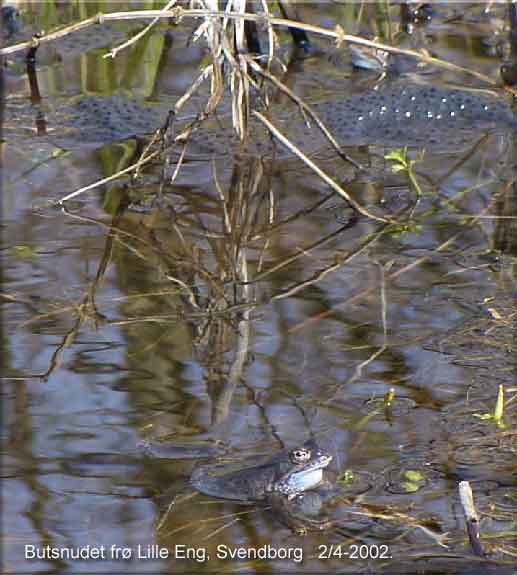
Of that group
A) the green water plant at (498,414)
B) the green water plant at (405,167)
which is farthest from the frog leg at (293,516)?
the green water plant at (405,167)

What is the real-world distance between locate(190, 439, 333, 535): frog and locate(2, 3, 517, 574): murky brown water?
39mm

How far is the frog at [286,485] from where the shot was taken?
97.7 inches

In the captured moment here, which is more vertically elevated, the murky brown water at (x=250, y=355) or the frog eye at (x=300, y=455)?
the frog eye at (x=300, y=455)

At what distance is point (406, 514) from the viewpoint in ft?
8.08

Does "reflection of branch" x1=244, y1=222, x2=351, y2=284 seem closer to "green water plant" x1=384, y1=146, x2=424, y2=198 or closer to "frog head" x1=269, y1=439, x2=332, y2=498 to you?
"green water plant" x1=384, y1=146, x2=424, y2=198

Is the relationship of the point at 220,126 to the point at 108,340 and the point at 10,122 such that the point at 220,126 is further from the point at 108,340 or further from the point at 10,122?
the point at 108,340

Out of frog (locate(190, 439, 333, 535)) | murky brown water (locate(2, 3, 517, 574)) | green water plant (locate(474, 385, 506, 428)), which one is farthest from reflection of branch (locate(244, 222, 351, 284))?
frog (locate(190, 439, 333, 535))

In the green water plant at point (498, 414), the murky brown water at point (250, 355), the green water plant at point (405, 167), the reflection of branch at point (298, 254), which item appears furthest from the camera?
the green water plant at point (405, 167)

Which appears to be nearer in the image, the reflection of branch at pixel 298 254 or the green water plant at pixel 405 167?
the reflection of branch at pixel 298 254

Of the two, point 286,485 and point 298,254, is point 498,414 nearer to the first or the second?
point 286,485

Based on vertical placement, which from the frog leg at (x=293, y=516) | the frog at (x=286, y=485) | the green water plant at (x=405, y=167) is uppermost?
the green water plant at (x=405, y=167)

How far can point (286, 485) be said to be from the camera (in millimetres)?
2496

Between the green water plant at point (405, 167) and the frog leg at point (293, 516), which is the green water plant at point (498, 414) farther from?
the green water plant at point (405, 167)

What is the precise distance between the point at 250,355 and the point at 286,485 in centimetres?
71
